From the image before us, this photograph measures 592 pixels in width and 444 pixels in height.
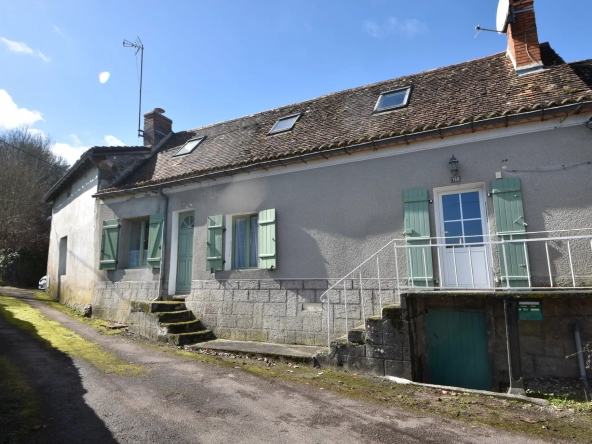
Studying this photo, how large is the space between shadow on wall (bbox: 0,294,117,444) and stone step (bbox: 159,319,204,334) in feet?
6.37

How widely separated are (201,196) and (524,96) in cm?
706

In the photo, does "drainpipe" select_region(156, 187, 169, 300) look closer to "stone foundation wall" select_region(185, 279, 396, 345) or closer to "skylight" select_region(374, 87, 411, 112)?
"stone foundation wall" select_region(185, 279, 396, 345)

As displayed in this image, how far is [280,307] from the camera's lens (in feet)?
25.0

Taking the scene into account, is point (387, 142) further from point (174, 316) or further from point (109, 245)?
point (109, 245)

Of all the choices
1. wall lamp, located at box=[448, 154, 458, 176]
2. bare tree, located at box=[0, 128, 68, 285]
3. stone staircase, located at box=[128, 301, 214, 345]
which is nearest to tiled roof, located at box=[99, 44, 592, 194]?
wall lamp, located at box=[448, 154, 458, 176]

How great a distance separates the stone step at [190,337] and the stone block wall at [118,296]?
72.5 inches

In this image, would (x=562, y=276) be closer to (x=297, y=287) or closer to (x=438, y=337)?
(x=438, y=337)

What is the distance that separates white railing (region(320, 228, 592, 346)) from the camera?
5566 mm

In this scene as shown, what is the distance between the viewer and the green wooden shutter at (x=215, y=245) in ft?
27.7

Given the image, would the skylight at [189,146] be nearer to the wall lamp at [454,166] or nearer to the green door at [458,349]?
the wall lamp at [454,166]

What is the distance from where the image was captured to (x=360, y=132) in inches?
310

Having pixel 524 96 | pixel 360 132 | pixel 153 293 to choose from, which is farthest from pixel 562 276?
pixel 153 293

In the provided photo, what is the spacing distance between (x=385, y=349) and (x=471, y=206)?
2.90 metres

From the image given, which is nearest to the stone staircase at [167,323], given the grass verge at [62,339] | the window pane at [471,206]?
the grass verge at [62,339]
